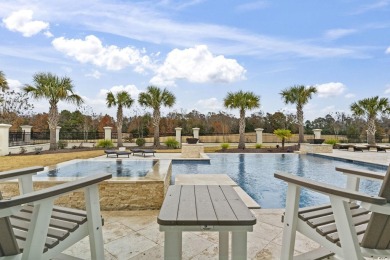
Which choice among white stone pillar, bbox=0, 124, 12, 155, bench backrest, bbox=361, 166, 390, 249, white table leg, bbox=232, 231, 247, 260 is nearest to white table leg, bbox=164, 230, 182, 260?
white table leg, bbox=232, 231, 247, 260

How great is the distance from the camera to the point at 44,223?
1319 mm

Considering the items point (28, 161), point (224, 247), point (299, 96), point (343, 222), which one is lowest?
point (28, 161)

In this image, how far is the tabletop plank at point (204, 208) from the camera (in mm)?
1225

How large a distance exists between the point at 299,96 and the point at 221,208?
18.4m

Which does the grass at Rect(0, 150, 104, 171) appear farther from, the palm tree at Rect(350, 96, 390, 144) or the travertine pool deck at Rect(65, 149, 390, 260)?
the palm tree at Rect(350, 96, 390, 144)

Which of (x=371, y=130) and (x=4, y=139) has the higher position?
(x=371, y=130)

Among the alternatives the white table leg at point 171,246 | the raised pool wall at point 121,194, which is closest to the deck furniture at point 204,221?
the white table leg at point 171,246

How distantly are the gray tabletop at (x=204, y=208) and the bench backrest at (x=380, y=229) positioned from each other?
690 mm

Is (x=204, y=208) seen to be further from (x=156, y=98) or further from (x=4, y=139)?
(x=156, y=98)

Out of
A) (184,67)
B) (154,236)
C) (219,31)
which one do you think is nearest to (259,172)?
(154,236)

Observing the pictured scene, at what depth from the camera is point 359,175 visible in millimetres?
2072

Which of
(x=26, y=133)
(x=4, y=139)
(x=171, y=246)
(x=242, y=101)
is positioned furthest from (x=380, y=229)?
(x=26, y=133)

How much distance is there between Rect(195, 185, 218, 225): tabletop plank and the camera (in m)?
1.22

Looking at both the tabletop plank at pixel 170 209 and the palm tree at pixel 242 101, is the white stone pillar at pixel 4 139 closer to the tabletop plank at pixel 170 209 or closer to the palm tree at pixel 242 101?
the palm tree at pixel 242 101
